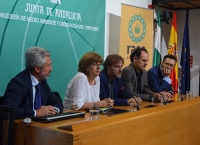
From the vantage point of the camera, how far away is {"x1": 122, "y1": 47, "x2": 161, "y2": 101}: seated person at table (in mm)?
3307

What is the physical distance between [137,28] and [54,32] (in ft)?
5.80

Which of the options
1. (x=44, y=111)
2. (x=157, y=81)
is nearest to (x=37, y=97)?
(x=44, y=111)

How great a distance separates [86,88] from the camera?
262 cm

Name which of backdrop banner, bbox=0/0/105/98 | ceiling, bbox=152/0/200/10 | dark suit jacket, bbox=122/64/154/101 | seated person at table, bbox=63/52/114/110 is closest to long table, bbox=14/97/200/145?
seated person at table, bbox=63/52/114/110

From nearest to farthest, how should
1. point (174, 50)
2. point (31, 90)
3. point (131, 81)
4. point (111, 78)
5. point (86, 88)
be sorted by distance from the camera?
point (31, 90) → point (86, 88) → point (111, 78) → point (131, 81) → point (174, 50)

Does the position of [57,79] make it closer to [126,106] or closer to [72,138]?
[126,106]

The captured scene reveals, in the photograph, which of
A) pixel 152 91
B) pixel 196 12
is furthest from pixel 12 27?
pixel 196 12

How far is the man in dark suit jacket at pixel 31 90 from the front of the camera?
1.96 meters

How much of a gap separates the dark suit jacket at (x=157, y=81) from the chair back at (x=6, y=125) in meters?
2.23

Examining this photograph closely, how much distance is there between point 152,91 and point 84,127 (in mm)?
2136

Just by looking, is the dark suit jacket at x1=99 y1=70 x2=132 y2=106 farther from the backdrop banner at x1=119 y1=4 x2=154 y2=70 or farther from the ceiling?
the ceiling

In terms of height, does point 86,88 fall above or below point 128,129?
above

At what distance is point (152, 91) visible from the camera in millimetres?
3637

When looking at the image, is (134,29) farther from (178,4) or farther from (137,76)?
(137,76)
